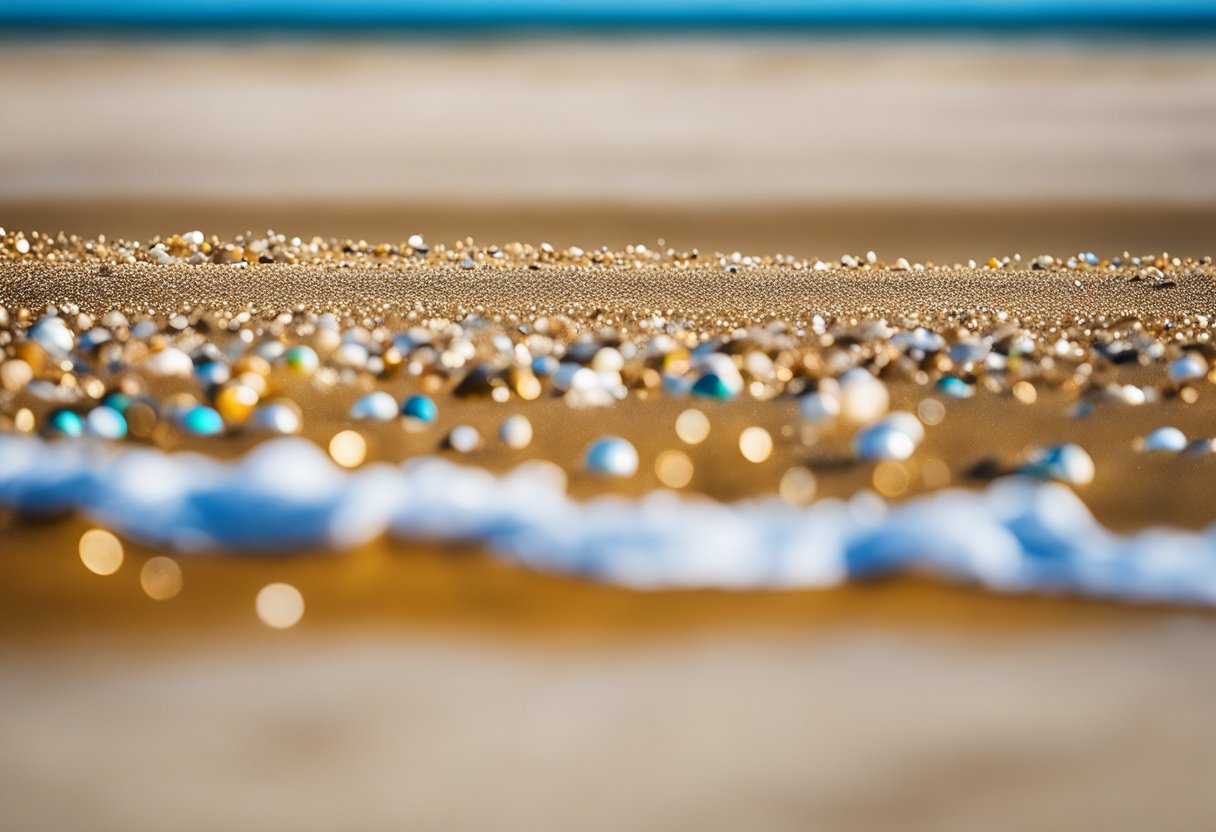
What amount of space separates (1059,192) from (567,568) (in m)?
6.08

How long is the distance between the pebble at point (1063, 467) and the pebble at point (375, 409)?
877mm

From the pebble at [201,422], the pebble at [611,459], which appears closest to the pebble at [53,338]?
the pebble at [201,422]

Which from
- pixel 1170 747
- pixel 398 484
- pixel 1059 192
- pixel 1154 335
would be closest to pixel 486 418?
pixel 398 484

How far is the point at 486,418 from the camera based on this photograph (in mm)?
1548

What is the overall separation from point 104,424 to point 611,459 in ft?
2.30

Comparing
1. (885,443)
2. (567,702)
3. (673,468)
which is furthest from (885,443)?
(567,702)

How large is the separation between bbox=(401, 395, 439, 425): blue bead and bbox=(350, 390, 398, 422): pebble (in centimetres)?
2

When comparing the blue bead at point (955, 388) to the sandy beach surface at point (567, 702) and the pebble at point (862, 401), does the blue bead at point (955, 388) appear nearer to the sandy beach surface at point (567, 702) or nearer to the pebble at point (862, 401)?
the pebble at point (862, 401)

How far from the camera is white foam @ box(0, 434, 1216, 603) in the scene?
1028mm

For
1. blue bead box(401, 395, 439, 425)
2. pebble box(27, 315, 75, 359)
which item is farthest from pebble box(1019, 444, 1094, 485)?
pebble box(27, 315, 75, 359)

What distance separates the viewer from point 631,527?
113cm

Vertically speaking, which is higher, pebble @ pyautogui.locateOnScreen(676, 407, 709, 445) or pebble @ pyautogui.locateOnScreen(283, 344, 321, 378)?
pebble @ pyautogui.locateOnScreen(283, 344, 321, 378)

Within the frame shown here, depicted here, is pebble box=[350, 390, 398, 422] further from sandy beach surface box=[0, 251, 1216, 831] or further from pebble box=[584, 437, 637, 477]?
sandy beach surface box=[0, 251, 1216, 831]

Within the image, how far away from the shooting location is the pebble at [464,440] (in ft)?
4.64
